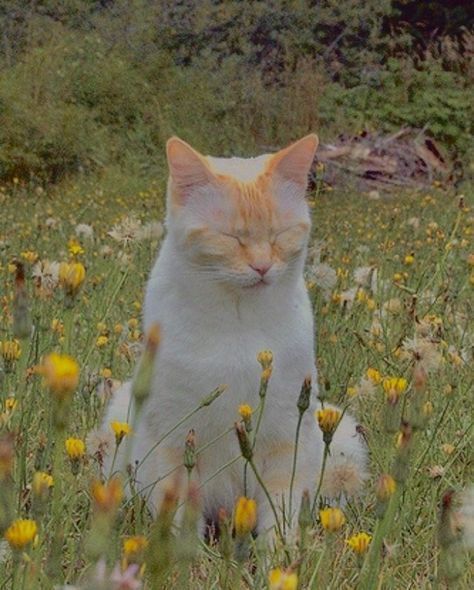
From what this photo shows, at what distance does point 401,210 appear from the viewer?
6777 millimetres

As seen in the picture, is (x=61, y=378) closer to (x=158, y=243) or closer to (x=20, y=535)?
(x=20, y=535)

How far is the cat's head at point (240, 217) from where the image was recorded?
2254 millimetres

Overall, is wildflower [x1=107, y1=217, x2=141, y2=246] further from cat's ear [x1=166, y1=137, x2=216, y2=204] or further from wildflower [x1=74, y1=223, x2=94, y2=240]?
wildflower [x1=74, y1=223, x2=94, y2=240]

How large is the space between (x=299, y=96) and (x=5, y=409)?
352 inches

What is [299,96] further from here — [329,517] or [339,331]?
[329,517]

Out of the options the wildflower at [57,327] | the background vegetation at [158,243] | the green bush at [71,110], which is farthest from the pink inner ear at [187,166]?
the green bush at [71,110]

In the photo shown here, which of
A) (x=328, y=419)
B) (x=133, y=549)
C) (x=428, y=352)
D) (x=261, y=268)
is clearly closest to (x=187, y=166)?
(x=261, y=268)

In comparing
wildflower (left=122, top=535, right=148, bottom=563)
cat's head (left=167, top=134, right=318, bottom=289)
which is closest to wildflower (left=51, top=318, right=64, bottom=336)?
cat's head (left=167, top=134, right=318, bottom=289)

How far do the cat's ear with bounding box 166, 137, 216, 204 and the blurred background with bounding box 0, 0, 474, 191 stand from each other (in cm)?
650

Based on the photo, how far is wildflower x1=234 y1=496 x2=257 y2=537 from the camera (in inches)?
39.8

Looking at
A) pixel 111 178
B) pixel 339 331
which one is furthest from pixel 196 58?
pixel 339 331

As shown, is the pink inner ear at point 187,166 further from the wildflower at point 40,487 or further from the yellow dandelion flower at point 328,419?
the wildflower at point 40,487

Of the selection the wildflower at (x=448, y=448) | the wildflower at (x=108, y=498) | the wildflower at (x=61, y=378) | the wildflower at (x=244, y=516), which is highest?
the wildflower at (x=61, y=378)

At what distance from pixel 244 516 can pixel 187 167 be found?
1.39 m
